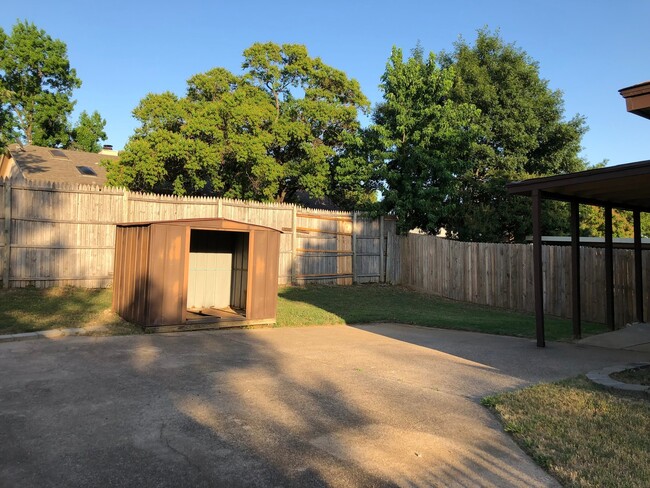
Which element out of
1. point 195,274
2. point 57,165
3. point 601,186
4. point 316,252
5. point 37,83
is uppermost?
Answer: point 37,83

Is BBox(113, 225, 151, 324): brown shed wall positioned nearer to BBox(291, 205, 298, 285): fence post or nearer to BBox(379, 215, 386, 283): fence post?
BBox(291, 205, 298, 285): fence post

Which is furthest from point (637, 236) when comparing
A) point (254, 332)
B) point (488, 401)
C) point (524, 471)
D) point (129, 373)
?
point (129, 373)

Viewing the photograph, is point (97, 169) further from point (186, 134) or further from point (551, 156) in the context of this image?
point (551, 156)

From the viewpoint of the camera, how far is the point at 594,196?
10.2 m

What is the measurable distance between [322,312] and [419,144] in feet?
34.7

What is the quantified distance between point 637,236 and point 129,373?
11150 mm

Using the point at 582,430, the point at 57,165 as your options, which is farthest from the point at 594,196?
the point at 57,165

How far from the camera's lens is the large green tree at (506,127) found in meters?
22.9

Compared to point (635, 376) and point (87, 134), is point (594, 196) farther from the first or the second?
point (87, 134)

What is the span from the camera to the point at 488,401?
18.1ft

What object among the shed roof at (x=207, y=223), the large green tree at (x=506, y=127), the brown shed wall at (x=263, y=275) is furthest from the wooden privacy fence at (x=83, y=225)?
the large green tree at (x=506, y=127)

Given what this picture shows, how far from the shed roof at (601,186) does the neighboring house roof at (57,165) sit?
68.3 feet

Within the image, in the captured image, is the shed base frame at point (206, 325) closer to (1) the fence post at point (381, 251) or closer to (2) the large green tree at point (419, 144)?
(1) the fence post at point (381, 251)

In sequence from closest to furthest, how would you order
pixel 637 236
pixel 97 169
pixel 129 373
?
pixel 129 373
pixel 637 236
pixel 97 169
